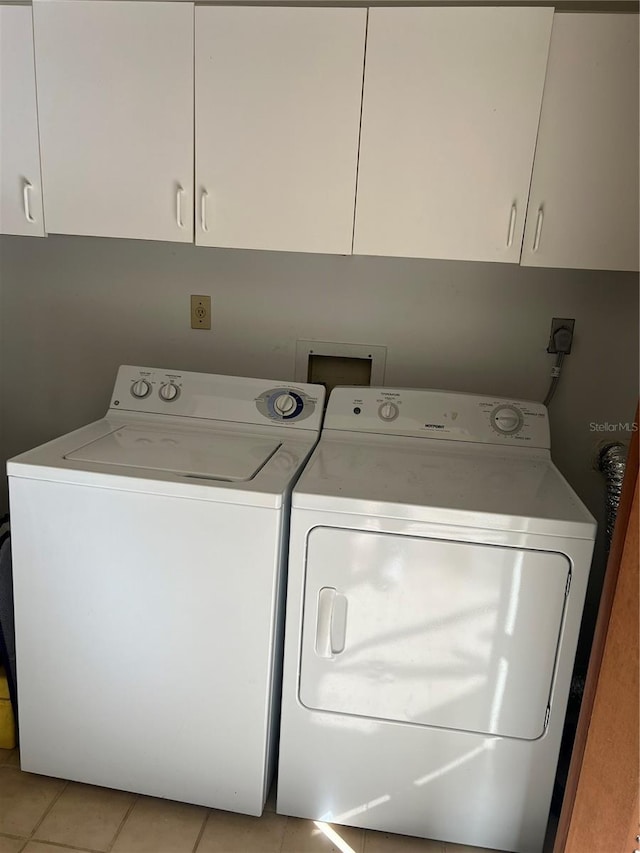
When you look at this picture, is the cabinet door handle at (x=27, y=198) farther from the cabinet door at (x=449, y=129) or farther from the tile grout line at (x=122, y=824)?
the tile grout line at (x=122, y=824)

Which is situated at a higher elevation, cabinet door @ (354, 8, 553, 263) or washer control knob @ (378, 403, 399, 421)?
cabinet door @ (354, 8, 553, 263)

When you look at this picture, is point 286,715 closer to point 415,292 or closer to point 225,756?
point 225,756

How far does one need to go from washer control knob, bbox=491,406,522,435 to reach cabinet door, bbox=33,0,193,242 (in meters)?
1.00

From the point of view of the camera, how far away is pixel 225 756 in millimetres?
1574

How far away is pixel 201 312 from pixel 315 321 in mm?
387

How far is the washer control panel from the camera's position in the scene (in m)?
1.87

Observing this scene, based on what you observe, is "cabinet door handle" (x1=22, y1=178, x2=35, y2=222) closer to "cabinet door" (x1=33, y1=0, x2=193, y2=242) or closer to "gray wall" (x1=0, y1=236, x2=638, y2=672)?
"cabinet door" (x1=33, y1=0, x2=193, y2=242)

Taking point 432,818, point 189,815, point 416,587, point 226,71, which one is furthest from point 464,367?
point 189,815

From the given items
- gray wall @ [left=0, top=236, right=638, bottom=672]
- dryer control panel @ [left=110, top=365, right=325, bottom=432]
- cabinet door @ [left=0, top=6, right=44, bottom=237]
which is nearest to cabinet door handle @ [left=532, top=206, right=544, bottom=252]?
gray wall @ [left=0, top=236, right=638, bottom=672]

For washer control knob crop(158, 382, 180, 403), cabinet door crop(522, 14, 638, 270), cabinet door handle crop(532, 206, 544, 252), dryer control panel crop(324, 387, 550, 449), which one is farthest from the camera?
washer control knob crop(158, 382, 180, 403)

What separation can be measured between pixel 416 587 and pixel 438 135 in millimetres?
1098

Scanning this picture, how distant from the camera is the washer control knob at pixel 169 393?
6.29ft

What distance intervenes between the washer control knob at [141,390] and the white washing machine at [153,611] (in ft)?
0.79

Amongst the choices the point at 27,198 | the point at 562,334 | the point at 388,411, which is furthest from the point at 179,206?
the point at 562,334
